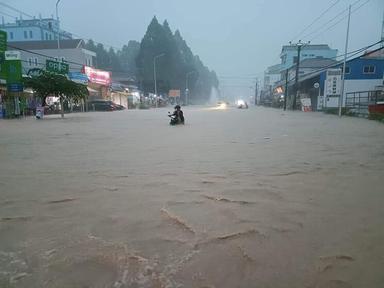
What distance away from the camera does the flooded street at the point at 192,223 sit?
2992 mm

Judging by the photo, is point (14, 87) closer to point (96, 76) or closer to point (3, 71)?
point (3, 71)

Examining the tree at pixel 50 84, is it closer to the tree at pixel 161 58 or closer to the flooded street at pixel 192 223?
the flooded street at pixel 192 223

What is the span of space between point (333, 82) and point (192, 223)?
38188 millimetres

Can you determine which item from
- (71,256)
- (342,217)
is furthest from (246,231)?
(71,256)

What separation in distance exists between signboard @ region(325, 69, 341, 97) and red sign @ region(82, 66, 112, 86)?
1175 inches

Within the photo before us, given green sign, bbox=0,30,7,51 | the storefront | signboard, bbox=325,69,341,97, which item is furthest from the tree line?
green sign, bbox=0,30,7,51

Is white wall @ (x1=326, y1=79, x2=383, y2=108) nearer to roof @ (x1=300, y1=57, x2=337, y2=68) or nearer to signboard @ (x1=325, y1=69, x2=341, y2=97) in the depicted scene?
signboard @ (x1=325, y1=69, x2=341, y2=97)

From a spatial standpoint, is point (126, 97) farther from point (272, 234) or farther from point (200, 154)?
point (272, 234)

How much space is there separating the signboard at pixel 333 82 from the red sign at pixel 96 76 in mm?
29836

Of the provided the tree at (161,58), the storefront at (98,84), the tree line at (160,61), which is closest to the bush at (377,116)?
the storefront at (98,84)

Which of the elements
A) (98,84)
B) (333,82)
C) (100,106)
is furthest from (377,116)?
(98,84)

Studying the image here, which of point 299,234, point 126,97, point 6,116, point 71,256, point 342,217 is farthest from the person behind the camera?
point 126,97

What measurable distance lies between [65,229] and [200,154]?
5.50 meters

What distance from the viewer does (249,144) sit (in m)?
11.2
